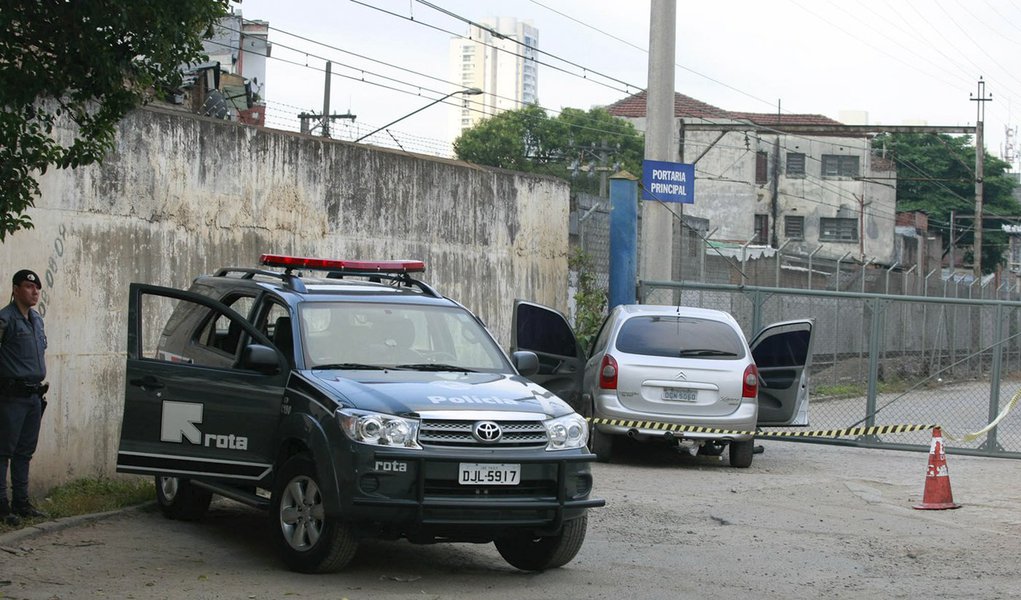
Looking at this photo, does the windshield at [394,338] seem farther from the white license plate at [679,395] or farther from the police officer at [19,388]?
the white license plate at [679,395]

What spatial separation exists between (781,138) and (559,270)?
48853mm

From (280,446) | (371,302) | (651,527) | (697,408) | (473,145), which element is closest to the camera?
(280,446)

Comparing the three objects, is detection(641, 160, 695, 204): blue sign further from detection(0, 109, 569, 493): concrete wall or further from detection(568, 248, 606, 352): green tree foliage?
detection(0, 109, 569, 493): concrete wall

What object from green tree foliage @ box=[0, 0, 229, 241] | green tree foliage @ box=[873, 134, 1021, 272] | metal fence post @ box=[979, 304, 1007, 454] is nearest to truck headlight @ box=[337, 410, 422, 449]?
→ green tree foliage @ box=[0, 0, 229, 241]

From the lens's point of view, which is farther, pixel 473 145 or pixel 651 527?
pixel 473 145

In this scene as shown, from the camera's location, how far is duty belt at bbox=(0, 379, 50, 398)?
9.26 metres

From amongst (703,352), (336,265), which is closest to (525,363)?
(336,265)

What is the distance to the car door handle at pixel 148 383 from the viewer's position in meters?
8.95

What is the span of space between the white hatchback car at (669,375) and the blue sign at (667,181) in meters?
3.22

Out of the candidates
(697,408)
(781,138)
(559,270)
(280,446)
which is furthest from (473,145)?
(280,446)

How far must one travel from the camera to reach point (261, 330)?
369 inches

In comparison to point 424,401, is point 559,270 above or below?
above

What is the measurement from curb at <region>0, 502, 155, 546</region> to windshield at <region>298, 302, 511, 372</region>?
2383 millimetres

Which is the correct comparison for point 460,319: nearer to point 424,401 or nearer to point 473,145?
point 424,401
